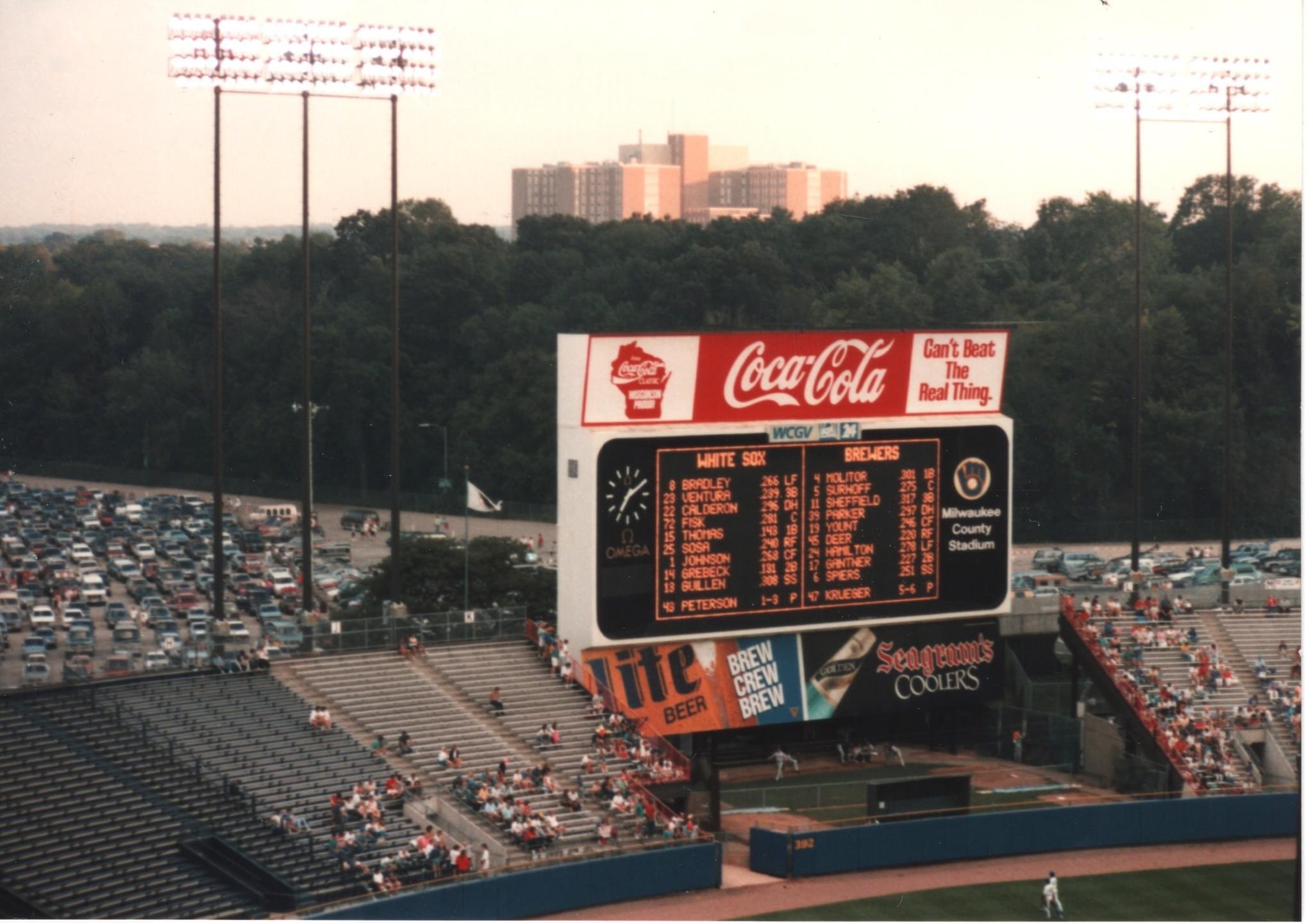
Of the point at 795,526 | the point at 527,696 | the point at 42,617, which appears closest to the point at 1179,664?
the point at 795,526

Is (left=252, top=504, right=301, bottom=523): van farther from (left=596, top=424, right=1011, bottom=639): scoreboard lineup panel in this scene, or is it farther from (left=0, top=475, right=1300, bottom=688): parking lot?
(left=596, top=424, right=1011, bottom=639): scoreboard lineup panel

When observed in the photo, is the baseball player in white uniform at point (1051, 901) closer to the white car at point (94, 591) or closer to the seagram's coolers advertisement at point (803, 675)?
the seagram's coolers advertisement at point (803, 675)

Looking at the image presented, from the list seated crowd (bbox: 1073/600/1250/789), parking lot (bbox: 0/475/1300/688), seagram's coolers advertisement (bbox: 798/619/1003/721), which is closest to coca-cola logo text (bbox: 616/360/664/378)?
seagram's coolers advertisement (bbox: 798/619/1003/721)

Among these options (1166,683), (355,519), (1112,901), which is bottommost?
(1112,901)

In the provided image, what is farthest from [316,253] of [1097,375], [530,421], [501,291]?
[1097,375]

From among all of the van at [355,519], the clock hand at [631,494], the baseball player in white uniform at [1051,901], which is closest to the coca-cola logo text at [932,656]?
the clock hand at [631,494]

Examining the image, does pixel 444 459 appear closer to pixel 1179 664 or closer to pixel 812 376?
pixel 1179 664
